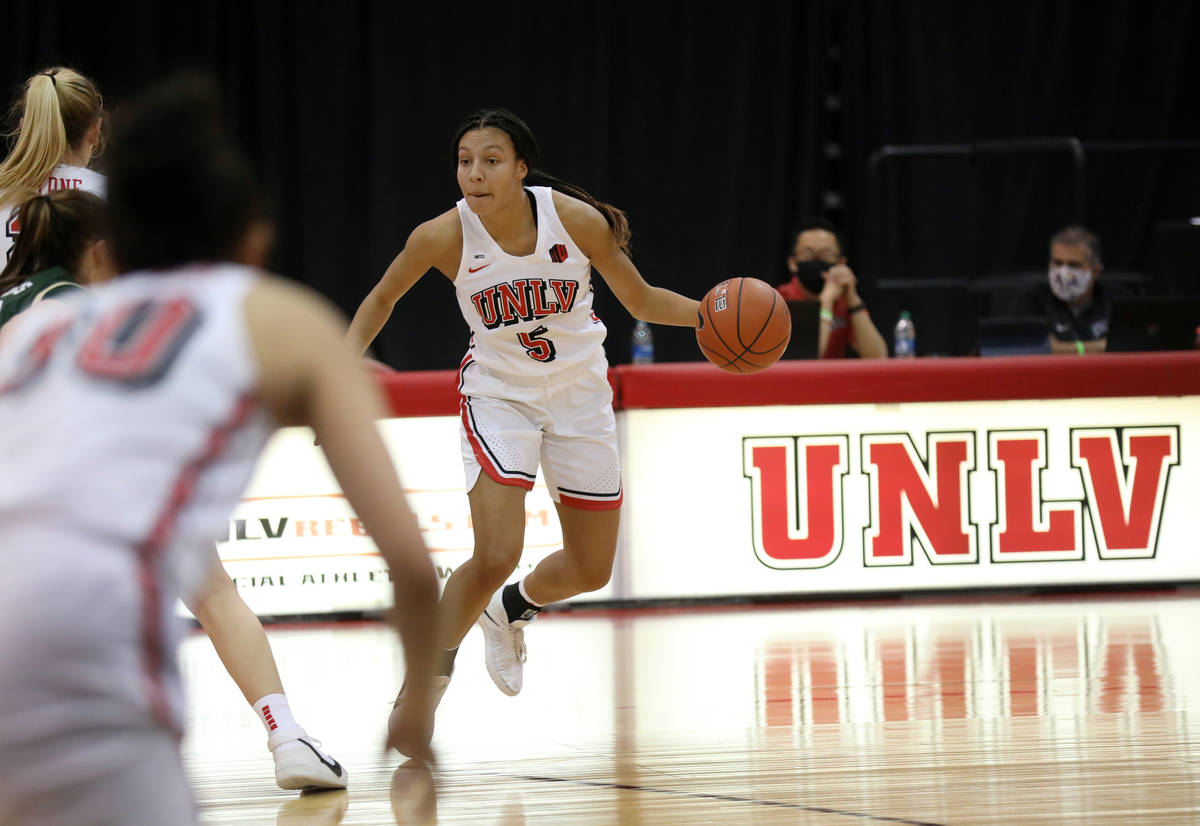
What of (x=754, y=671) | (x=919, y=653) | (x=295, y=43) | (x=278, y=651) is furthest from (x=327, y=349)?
(x=295, y=43)

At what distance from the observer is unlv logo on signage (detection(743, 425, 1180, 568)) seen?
6391 millimetres

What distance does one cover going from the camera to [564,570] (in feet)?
13.7

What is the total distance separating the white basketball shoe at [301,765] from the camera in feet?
10.5

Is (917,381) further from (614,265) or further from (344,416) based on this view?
(344,416)

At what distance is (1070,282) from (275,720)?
214 inches

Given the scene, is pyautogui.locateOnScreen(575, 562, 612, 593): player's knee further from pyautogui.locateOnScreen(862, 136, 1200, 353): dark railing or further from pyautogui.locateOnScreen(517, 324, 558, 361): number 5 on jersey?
pyautogui.locateOnScreen(862, 136, 1200, 353): dark railing

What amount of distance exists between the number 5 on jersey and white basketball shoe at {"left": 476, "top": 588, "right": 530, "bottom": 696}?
0.77 metres

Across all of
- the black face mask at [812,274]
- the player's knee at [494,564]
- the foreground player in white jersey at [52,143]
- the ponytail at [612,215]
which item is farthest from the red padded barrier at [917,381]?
the foreground player in white jersey at [52,143]

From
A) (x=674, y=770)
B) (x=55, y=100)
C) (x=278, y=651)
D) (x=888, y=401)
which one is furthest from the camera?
(x=888, y=401)

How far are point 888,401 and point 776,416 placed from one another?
0.51 m

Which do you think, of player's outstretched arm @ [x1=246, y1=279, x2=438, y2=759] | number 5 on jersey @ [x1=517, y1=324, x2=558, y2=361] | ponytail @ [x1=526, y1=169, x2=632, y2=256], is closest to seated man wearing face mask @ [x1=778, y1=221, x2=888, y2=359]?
ponytail @ [x1=526, y1=169, x2=632, y2=256]

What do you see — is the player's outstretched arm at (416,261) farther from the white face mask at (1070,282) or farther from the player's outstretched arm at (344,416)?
the white face mask at (1070,282)

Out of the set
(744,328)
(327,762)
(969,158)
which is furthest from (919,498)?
(969,158)

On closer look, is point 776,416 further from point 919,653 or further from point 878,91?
point 878,91
